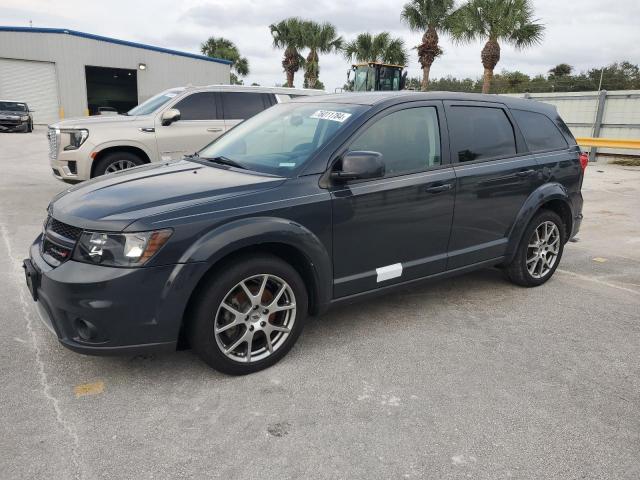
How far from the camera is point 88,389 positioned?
292cm

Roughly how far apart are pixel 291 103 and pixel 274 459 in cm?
289

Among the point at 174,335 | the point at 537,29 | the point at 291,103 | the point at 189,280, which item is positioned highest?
the point at 537,29

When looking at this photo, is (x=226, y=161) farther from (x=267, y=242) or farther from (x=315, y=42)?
(x=315, y=42)

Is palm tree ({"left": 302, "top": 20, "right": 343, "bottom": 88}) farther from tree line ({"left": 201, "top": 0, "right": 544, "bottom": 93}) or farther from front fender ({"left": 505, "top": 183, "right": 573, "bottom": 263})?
front fender ({"left": 505, "top": 183, "right": 573, "bottom": 263})

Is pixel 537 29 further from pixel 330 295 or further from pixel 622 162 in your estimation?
pixel 330 295

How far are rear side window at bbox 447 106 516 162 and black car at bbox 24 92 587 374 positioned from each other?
0.04ft

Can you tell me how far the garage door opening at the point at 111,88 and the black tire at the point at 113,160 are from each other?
27.2 m

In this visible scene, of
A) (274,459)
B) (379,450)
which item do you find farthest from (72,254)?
(379,450)

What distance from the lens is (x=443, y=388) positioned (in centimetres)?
302

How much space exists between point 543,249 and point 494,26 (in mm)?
22999

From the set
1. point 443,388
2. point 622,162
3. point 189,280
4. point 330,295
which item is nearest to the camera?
point 189,280

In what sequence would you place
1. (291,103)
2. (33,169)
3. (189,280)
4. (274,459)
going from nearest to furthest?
(274,459)
(189,280)
(291,103)
(33,169)

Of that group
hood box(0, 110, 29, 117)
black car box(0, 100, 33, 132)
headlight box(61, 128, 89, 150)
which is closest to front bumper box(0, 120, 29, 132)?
black car box(0, 100, 33, 132)

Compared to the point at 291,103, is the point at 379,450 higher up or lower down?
lower down
